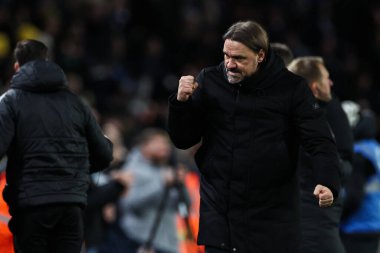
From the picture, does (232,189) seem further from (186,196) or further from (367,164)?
(186,196)

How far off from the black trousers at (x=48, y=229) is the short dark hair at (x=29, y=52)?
105 cm

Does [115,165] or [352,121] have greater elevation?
[352,121]

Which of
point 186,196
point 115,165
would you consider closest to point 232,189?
point 186,196

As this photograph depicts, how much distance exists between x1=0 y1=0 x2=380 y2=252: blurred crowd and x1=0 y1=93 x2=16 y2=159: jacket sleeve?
7.16m

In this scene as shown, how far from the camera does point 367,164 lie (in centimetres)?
909

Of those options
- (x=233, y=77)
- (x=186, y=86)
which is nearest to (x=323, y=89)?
(x=233, y=77)

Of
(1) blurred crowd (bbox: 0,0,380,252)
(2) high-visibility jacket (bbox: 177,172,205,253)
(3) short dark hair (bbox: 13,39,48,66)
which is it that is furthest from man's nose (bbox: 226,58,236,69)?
(1) blurred crowd (bbox: 0,0,380,252)

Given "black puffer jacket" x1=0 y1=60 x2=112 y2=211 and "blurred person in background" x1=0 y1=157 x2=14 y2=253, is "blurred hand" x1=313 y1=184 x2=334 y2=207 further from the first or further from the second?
"blurred person in background" x1=0 y1=157 x2=14 y2=253

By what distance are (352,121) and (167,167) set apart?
2787 mm

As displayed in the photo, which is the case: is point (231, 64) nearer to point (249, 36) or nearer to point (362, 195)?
point (249, 36)

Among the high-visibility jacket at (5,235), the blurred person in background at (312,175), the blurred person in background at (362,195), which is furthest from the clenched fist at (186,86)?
the blurred person in background at (362,195)

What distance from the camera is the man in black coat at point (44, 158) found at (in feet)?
21.2

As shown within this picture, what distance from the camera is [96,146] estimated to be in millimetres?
6848

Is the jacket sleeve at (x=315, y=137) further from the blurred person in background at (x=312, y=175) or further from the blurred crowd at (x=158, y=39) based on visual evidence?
the blurred crowd at (x=158, y=39)
